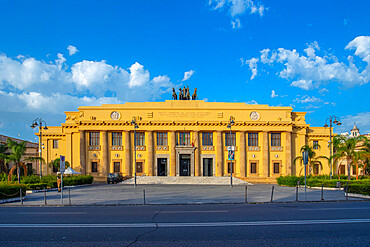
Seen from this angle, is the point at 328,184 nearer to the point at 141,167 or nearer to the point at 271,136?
the point at 271,136

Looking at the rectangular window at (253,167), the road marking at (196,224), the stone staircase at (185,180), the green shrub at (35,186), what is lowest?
the stone staircase at (185,180)

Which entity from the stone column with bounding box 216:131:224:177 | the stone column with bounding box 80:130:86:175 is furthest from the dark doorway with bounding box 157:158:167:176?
the stone column with bounding box 80:130:86:175

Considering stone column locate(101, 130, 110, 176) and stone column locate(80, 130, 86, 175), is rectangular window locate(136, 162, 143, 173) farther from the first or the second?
stone column locate(80, 130, 86, 175)

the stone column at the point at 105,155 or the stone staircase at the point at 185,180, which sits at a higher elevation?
the stone column at the point at 105,155

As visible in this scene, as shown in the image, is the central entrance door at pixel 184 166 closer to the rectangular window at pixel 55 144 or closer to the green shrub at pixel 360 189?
the rectangular window at pixel 55 144

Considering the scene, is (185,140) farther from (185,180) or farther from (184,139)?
(185,180)

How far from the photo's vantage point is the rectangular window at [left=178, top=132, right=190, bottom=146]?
161ft

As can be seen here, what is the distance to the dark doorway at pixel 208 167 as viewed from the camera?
4881 centimetres

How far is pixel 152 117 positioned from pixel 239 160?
15486mm

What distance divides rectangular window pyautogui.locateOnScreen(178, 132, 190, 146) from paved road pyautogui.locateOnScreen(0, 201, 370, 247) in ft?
119

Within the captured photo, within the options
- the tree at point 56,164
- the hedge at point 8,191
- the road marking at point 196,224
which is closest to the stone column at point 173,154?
the tree at point 56,164

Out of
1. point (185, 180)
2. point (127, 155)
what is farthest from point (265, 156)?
point (127, 155)

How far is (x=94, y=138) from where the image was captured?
161ft

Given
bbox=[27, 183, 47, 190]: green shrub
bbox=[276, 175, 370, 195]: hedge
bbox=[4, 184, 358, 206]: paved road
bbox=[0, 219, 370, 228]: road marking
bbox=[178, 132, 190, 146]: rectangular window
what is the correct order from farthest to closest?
bbox=[178, 132, 190, 146]: rectangular window, bbox=[27, 183, 47, 190]: green shrub, bbox=[276, 175, 370, 195]: hedge, bbox=[4, 184, 358, 206]: paved road, bbox=[0, 219, 370, 228]: road marking
